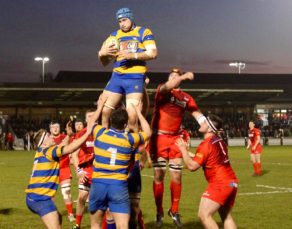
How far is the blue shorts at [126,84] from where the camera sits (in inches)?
339

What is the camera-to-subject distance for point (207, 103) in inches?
2475

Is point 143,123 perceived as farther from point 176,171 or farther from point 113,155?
point 176,171

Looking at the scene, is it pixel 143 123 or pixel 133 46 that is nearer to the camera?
pixel 143 123

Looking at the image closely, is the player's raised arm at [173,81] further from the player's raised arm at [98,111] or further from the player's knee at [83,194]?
the player's knee at [83,194]

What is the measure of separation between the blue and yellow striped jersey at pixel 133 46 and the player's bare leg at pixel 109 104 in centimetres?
38

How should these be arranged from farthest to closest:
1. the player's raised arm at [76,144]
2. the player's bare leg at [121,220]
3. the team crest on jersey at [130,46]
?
1. the team crest on jersey at [130,46]
2. the player's raised arm at [76,144]
3. the player's bare leg at [121,220]

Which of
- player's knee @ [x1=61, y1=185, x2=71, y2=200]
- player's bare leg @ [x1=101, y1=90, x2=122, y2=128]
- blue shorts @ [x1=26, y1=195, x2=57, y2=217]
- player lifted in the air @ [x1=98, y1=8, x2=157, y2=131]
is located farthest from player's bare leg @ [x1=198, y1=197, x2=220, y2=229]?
player's knee @ [x1=61, y1=185, x2=71, y2=200]

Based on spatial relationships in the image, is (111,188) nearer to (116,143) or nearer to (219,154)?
(116,143)

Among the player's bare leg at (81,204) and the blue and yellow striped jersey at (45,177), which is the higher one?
the blue and yellow striped jersey at (45,177)

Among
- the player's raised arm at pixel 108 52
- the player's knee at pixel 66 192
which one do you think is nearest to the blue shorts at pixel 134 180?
the player's raised arm at pixel 108 52

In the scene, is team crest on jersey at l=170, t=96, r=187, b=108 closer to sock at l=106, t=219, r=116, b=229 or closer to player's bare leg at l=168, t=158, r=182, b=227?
player's bare leg at l=168, t=158, r=182, b=227

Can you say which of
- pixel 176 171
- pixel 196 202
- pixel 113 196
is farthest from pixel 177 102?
pixel 196 202

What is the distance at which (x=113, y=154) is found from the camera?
23.9 ft

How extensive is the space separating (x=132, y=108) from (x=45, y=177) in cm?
167
